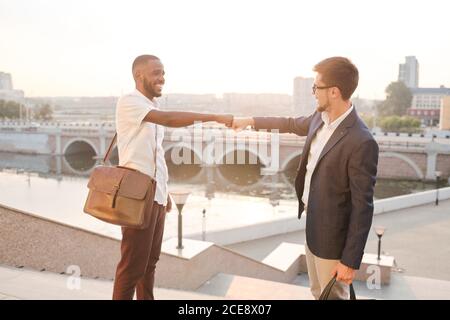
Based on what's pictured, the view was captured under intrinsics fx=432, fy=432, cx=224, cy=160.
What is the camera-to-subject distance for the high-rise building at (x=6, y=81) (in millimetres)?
124537

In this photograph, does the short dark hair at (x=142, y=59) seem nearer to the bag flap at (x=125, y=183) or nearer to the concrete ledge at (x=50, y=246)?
the bag flap at (x=125, y=183)

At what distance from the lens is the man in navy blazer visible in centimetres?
202

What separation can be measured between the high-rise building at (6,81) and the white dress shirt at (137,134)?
437 ft

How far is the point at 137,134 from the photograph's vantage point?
2250 millimetres

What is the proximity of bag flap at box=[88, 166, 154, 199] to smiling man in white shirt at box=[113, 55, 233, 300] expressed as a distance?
9cm

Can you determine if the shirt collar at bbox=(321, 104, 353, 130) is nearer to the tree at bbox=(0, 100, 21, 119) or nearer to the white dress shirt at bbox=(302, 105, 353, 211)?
the white dress shirt at bbox=(302, 105, 353, 211)

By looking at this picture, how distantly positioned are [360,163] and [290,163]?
32.8 m

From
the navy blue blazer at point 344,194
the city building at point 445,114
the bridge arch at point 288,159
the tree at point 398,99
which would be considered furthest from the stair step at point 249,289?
the tree at point 398,99

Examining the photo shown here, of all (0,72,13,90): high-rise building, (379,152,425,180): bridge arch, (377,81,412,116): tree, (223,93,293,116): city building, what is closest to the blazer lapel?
(379,152,425,180): bridge arch

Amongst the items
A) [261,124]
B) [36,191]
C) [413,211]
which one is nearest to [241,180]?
[36,191]

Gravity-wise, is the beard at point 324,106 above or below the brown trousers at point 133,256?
above
